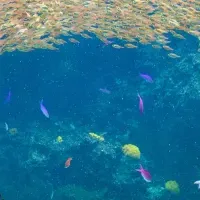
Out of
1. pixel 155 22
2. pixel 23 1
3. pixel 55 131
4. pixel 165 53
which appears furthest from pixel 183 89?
pixel 23 1

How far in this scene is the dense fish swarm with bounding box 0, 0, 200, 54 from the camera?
9.00 meters

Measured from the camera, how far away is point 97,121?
17766 mm

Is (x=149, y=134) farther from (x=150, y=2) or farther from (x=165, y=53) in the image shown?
(x=150, y=2)

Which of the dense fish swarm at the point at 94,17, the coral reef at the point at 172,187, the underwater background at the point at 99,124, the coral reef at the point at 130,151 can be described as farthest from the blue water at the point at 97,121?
the dense fish swarm at the point at 94,17

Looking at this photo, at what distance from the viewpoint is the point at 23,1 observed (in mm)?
8375

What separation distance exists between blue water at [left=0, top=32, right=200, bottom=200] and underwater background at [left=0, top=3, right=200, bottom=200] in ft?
0.17

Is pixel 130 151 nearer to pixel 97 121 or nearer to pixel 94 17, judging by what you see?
pixel 97 121

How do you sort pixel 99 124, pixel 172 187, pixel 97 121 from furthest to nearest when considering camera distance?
pixel 97 121, pixel 99 124, pixel 172 187

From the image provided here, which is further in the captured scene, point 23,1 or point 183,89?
point 183,89

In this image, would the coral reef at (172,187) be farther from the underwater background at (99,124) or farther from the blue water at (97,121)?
the blue water at (97,121)

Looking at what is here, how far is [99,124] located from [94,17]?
311 inches

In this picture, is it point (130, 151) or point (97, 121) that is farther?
point (97, 121)

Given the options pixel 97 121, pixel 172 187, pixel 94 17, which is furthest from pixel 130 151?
pixel 94 17

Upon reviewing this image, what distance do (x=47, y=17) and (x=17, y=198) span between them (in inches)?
410
